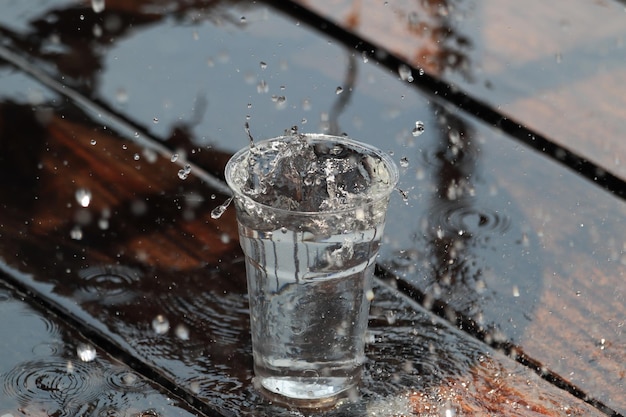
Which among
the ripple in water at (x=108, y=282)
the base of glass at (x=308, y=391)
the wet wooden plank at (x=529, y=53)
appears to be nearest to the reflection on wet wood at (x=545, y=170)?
the wet wooden plank at (x=529, y=53)

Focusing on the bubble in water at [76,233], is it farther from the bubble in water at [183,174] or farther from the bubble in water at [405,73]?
the bubble in water at [405,73]

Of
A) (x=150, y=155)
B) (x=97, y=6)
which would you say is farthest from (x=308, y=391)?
(x=97, y=6)

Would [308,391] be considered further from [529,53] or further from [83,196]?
[529,53]

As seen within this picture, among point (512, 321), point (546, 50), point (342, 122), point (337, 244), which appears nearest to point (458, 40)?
point (546, 50)

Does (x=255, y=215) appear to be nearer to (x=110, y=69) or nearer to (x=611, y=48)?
(x=110, y=69)

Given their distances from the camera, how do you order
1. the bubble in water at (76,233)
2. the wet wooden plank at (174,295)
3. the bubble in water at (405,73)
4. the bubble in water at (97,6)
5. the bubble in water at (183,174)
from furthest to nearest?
the bubble in water at (97,6) < the bubble in water at (405,73) < the bubble in water at (183,174) < the bubble in water at (76,233) < the wet wooden plank at (174,295)

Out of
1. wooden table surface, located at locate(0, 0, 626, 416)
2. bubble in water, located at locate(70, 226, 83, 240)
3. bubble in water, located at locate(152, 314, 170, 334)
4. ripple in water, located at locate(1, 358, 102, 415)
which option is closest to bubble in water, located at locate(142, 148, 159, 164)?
wooden table surface, located at locate(0, 0, 626, 416)

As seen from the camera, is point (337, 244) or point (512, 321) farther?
point (512, 321)
